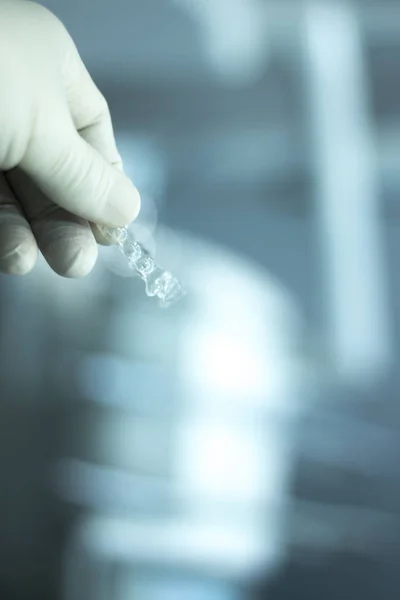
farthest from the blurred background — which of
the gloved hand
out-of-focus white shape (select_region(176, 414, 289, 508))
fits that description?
the gloved hand

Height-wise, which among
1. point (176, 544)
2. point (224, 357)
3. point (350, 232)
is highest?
point (350, 232)

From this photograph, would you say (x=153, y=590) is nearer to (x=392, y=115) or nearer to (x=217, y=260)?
(x=217, y=260)

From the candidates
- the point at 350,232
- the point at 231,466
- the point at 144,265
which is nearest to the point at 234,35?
the point at 350,232

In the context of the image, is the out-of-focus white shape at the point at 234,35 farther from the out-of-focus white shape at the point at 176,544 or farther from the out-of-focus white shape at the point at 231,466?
the out-of-focus white shape at the point at 176,544

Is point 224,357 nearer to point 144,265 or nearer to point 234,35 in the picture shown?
point 234,35

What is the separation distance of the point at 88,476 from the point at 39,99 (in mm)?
1391

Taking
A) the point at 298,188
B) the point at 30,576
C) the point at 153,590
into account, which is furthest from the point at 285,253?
the point at 30,576

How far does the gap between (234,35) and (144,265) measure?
1.18m

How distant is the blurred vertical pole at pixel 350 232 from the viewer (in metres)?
1.77

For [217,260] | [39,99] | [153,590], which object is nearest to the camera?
[39,99]

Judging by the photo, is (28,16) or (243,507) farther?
(243,507)

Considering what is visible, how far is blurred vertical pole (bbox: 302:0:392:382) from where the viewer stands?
1.77 meters

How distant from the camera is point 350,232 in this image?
6.08ft

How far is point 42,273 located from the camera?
6.25 feet
